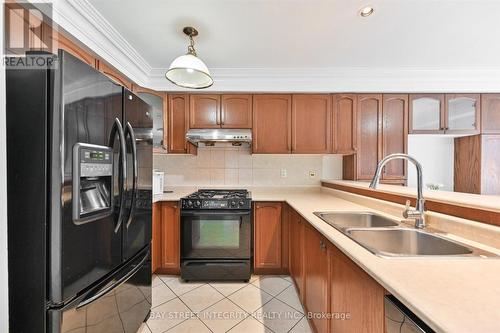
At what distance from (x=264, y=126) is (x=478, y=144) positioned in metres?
2.56

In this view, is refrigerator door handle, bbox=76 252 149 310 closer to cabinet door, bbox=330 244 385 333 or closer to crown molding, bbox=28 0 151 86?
cabinet door, bbox=330 244 385 333

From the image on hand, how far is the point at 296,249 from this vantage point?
2.08 m

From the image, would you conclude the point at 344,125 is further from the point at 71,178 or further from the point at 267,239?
the point at 71,178

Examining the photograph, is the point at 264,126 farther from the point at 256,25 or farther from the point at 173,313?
the point at 173,313

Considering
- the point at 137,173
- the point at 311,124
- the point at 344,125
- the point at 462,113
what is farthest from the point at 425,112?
the point at 137,173

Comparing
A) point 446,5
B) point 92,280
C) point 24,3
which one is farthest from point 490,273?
point 24,3

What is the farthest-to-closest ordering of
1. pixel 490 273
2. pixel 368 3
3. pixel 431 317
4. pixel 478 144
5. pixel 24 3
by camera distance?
pixel 478 144 < pixel 368 3 < pixel 24 3 < pixel 490 273 < pixel 431 317

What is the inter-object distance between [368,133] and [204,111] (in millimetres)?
2049

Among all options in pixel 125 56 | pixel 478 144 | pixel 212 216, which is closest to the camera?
pixel 125 56

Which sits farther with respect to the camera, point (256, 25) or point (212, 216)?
point (212, 216)

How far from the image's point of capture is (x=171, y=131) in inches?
108

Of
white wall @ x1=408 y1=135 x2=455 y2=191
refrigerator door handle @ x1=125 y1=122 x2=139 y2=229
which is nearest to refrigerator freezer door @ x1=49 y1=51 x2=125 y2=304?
refrigerator door handle @ x1=125 y1=122 x2=139 y2=229

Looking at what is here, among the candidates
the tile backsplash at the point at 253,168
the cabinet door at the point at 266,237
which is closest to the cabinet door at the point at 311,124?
the tile backsplash at the point at 253,168

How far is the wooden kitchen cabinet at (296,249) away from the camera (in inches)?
72.7
